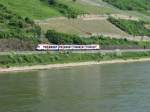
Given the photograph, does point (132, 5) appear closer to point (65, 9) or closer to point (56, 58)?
point (65, 9)

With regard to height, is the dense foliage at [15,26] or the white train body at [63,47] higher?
the dense foliage at [15,26]

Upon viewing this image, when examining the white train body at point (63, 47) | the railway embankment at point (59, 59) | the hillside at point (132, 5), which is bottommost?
the railway embankment at point (59, 59)

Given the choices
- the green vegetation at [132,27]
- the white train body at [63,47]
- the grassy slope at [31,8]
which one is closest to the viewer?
the white train body at [63,47]

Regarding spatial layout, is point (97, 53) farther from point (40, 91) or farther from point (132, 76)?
point (40, 91)

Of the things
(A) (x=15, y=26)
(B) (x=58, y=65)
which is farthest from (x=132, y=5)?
(B) (x=58, y=65)

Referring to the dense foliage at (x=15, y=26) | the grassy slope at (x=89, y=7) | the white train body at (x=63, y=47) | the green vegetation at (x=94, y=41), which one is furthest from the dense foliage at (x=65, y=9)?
the white train body at (x=63, y=47)

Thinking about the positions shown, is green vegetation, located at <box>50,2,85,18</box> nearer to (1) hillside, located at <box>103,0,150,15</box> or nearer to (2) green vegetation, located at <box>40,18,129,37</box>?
(2) green vegetation, located at <box>40,18,129,37</box>

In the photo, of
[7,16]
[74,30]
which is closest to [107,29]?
[74,30]

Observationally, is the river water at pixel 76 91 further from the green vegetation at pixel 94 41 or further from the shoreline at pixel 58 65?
the green vegetation at pixel 94 41
